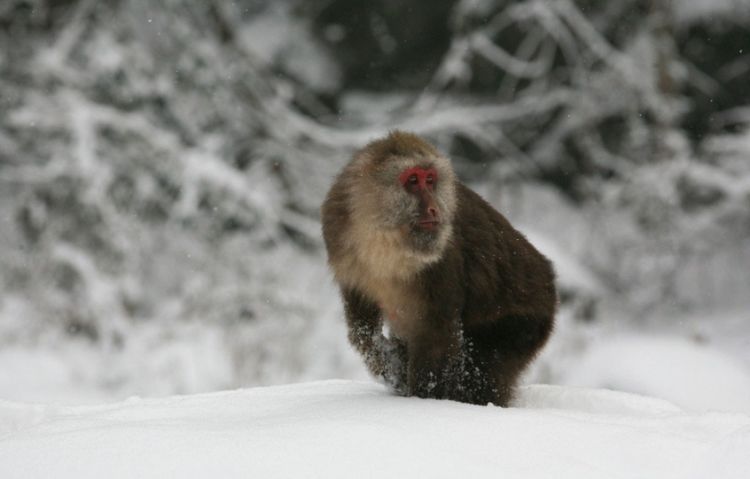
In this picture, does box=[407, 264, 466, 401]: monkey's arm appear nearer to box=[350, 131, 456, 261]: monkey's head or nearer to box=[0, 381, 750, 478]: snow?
box=[350, 131, 456, 261]: monkey's head

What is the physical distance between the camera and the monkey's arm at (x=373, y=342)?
3649 mm

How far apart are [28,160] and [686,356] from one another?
6224 mm

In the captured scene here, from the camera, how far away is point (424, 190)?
3.34 metres

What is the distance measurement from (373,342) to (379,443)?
49.9 inches

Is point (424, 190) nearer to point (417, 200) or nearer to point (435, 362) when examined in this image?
point (417, 200)

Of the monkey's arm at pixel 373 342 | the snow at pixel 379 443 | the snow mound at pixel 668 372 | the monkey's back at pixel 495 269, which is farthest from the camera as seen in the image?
the snow mound at pixel 668 372

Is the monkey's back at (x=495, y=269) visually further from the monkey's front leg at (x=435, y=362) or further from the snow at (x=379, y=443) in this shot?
the snow at (x=379, y=443)

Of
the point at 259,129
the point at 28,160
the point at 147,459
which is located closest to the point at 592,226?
the point at 259,129

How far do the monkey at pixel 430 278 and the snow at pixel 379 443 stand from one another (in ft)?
1.15

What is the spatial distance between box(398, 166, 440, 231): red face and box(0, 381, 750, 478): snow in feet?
2.05

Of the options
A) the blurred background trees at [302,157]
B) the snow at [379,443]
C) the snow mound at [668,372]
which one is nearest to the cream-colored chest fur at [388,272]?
the snow at [379,443]

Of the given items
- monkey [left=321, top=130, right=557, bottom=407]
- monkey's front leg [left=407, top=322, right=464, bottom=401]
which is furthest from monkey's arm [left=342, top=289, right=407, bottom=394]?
monkey's front leg [left=407, top=322, right=464, bottom=401]

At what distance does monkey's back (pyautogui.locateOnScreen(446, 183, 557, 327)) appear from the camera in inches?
140

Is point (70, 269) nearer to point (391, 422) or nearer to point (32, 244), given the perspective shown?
point (32, 244)
